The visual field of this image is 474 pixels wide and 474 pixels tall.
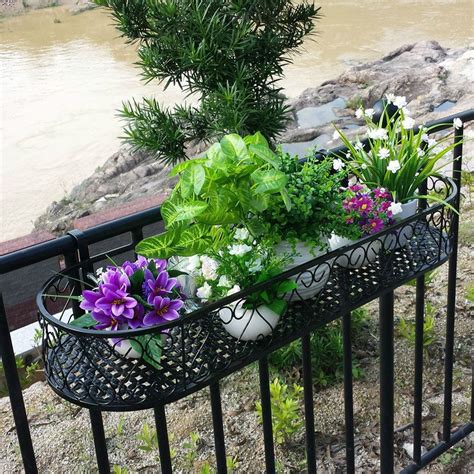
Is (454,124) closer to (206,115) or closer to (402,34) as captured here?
(206,115)

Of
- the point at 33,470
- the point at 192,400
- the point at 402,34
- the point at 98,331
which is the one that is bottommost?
the point at 402,34

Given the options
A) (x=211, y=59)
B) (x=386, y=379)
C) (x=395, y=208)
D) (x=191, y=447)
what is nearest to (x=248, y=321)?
(x=395, y=208)

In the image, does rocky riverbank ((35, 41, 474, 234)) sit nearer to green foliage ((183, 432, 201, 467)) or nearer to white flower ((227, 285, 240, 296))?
green foliage ((183, 432, 201, 467))

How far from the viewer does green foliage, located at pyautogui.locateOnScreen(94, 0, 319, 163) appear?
1.59m

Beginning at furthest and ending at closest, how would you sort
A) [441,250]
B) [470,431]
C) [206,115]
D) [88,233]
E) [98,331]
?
1. [206,115]
2. [470,431]
3. [441,250]
4. [88,233]
5. [98,331]

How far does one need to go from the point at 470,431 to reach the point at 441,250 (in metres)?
0.74

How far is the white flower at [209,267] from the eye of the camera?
34.4 inches

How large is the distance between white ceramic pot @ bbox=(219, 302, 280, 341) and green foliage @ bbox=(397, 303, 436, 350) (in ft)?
4.42

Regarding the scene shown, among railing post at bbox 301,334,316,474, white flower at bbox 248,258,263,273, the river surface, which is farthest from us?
the river surface

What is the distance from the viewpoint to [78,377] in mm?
803

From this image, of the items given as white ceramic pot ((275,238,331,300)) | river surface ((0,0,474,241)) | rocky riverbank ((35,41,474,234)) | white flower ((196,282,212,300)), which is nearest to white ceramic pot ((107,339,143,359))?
white flower ((196,282,212,300))

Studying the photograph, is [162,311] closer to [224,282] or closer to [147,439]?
[224,282]

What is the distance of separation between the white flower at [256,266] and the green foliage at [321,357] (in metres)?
1.22

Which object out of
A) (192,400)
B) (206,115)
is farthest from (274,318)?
(192,400)
